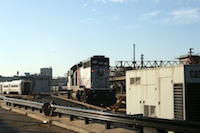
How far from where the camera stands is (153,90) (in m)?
11.6

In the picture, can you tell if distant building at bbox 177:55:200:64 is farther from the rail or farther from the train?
the rail

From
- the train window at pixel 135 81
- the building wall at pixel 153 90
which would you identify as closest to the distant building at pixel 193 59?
the train window at pixel 135 81

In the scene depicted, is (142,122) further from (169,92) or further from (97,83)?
(97,83)

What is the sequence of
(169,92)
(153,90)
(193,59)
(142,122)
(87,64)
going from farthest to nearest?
(193,59) < (87,64) < (153,90) < (169,92) < (142,122)

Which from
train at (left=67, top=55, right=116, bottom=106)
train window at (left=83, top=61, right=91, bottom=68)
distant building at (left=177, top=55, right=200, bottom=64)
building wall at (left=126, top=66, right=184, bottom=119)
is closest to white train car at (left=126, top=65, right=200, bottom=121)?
building wall at (left=126, top=66, right=184, bottom=119)

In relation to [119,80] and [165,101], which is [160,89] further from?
[119,80]


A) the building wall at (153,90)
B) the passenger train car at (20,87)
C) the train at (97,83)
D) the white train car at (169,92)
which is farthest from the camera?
the passenger train car at (20,87)

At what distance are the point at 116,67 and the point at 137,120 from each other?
6124 centimetres

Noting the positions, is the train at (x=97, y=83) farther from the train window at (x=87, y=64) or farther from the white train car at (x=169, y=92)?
the white train car at (x=169, y=92)

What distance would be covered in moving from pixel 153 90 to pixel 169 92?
104 centimetres

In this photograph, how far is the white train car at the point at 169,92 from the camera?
396 inches

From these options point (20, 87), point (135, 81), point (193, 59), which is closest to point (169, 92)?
point (135, 81)

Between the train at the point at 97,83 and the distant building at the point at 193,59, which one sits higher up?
the distant building at the point at 193,59

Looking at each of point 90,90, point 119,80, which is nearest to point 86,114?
point 90,90
